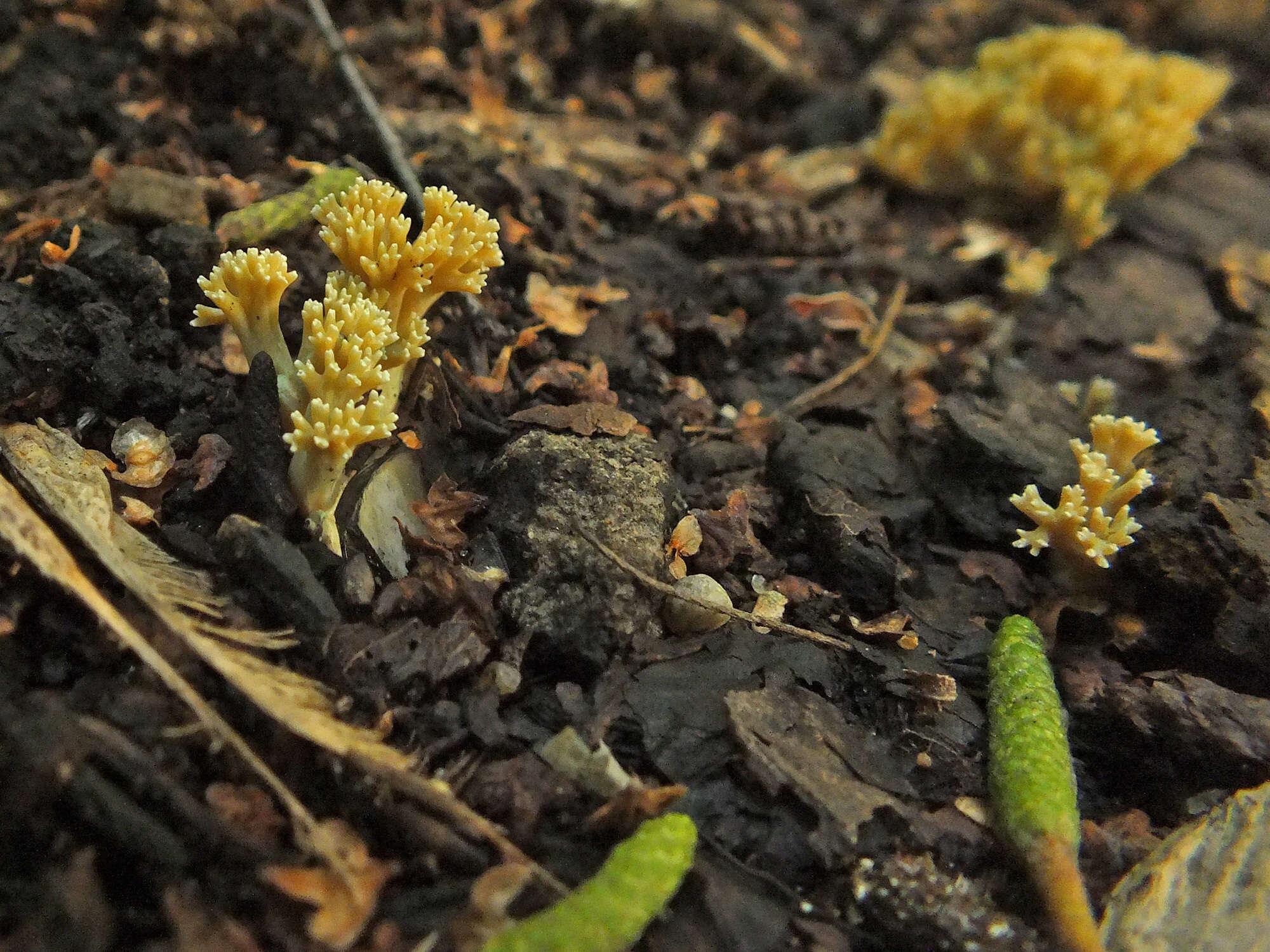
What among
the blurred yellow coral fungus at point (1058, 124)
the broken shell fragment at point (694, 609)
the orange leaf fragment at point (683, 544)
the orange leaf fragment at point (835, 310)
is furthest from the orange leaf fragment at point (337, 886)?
the blurred yellow coral fungus at point (1058, 124)

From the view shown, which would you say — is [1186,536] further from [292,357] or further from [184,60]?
[184,60]

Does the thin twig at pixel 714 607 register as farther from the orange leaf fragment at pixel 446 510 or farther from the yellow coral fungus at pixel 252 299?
the yellow coral fungus at pixel 252 299

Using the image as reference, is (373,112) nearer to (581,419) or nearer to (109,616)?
(581,419)

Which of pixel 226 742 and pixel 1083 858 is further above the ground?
pixel 226 742

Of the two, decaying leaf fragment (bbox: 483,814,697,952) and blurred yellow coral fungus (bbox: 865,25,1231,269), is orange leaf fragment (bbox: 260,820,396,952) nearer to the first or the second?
decaying leaf fragment (bbox: 483,814,697,952)

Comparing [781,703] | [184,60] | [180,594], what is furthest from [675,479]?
[184,60]

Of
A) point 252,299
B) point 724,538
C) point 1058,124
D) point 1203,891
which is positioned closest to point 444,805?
point 724,538
